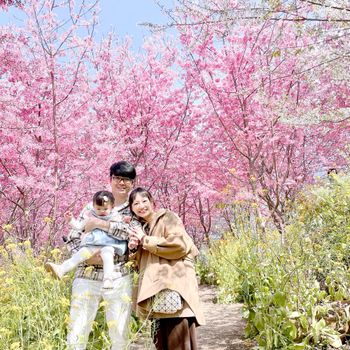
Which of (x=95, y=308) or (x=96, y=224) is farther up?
(x=96, y=224)

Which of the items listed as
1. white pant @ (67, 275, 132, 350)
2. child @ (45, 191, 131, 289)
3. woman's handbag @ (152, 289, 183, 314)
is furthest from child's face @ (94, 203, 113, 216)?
woman's handbag @ (152, 289, 183, 314)

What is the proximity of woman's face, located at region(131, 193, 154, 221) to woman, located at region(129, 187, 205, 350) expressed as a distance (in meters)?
0.14

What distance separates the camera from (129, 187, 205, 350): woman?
246 centimetres

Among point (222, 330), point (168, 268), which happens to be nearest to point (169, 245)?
point (168, 268)

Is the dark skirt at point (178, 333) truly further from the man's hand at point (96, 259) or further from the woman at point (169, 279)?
the man's hand at point (96, 259)

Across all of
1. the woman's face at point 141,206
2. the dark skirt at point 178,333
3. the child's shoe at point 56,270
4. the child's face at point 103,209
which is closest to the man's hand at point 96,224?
the child's face at point 103,209

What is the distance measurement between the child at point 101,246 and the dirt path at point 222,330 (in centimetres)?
96

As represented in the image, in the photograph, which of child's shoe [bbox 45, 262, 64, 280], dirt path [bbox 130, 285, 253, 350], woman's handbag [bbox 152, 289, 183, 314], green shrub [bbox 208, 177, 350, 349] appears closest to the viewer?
woman's handbag [bbox 152, 289, 183, 314]

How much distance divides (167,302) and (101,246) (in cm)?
60

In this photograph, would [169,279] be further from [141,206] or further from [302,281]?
[302,281]

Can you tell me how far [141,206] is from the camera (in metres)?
2.66

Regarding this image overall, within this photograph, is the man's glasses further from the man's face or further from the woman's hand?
the woman's hand

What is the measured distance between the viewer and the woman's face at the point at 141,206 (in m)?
2.67

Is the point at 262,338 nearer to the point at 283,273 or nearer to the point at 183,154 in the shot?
the point at 283,273
